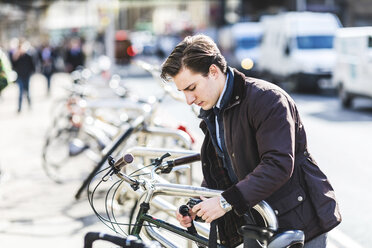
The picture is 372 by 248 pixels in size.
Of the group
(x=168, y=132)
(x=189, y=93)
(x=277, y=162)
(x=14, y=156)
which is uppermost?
(x=189, y=93)

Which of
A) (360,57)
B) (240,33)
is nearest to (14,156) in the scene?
(360,57)

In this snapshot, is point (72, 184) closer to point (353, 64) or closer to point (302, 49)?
point (353, 64)

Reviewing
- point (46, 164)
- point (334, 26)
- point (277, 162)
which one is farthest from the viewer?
point (334, 26)

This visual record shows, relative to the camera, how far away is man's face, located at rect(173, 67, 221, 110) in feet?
9.69

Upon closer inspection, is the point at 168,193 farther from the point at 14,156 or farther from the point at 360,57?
the point at 360,57

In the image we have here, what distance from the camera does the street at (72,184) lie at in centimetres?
601

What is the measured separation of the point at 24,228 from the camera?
6.27 meters

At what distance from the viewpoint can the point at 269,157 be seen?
2.78m

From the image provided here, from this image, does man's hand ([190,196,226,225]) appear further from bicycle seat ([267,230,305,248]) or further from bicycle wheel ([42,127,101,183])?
bicycle wheel ([42,127,101,183])

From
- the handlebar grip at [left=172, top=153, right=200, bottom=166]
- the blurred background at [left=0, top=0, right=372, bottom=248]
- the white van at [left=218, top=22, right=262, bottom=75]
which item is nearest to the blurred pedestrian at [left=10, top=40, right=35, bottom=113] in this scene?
the blurred background at [left=0, top=0, right=372, bottom=248]

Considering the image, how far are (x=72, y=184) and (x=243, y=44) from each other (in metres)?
23.3

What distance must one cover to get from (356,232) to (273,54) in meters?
18.4

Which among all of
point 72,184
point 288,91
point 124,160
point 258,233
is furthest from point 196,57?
point 288,91

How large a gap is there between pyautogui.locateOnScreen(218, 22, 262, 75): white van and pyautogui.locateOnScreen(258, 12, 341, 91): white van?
5.45m
